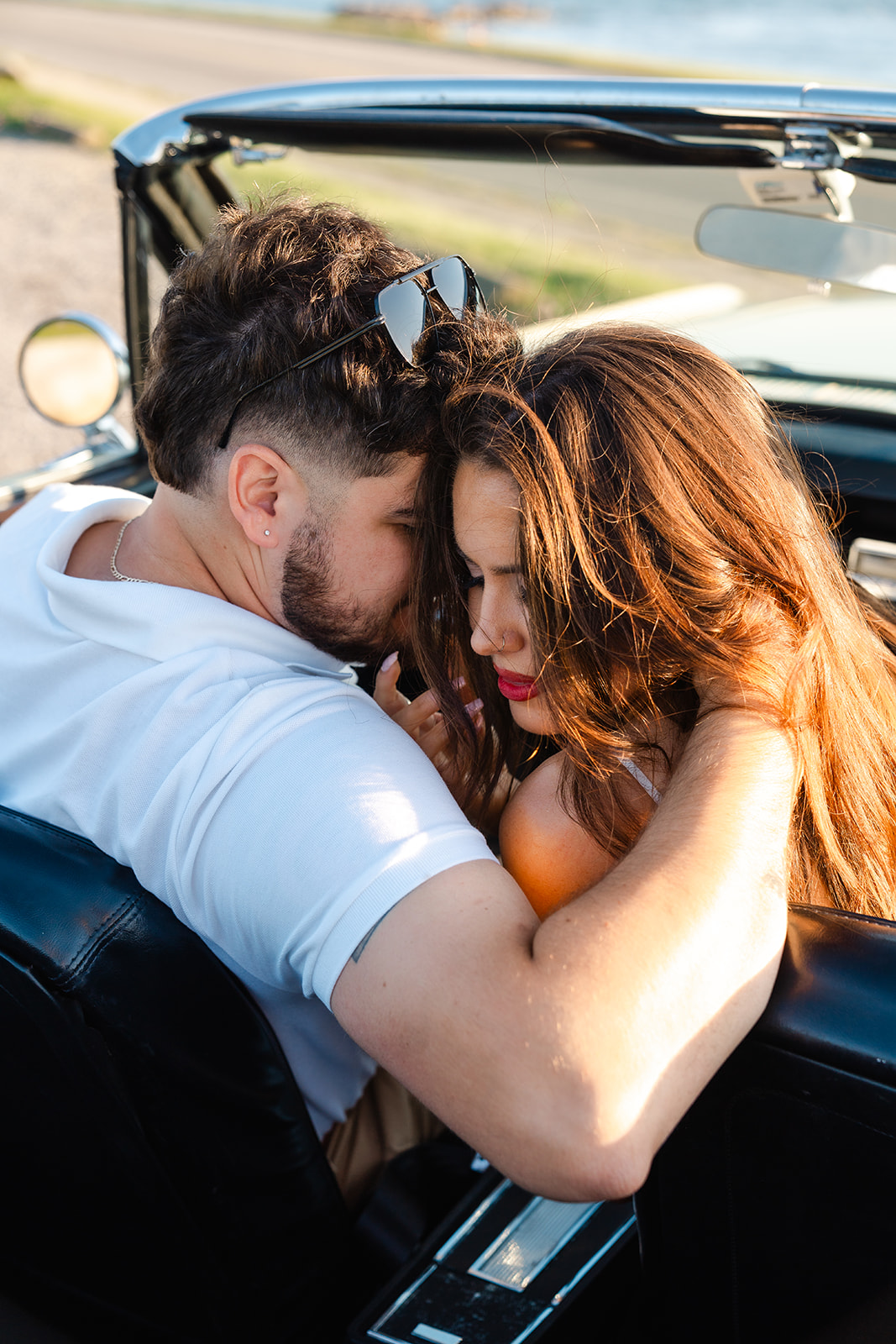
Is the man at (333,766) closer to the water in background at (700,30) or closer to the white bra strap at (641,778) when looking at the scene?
the white bra strap at (641,778)

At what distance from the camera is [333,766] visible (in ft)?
4.31

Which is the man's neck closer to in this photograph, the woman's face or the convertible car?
the woman's face

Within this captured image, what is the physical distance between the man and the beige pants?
0.19ft

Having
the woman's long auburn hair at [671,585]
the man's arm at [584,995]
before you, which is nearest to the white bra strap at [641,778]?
the woman's long auburn hair at [671,585]

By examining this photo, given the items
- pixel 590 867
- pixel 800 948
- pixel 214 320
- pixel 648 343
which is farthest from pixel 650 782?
pixel 214 320

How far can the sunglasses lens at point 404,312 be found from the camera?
5.43 ft

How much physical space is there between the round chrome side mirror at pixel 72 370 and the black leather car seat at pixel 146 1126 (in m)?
1.76

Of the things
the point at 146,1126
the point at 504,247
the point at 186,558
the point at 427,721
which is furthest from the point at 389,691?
the point at 504,247

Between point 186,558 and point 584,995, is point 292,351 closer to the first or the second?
point 186,558

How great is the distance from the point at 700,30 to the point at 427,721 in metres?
40.9

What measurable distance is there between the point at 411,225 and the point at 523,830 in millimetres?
10339

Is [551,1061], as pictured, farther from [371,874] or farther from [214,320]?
[214,320]

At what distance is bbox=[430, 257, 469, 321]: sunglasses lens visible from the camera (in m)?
1.75

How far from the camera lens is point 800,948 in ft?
3.93
